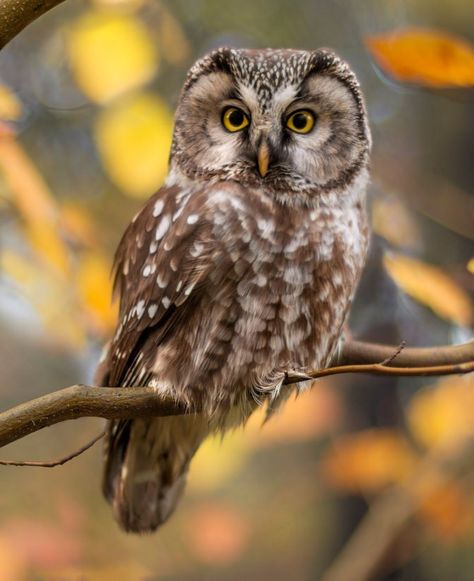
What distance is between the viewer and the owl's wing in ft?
7.56

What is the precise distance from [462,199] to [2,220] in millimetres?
2211

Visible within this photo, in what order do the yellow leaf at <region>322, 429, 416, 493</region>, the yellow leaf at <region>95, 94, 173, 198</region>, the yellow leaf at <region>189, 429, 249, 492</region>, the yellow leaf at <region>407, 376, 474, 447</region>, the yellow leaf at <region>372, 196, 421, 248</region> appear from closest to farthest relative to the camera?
1. the yellow leaf at <region>372, 196, 421, 248</region>
2. the yellow leaf at <region>95, 94, 173, 198</region>
3. the yellow leaf at <region>407, 376, 474, 447</region>
4. the yellow leaf at <region>322, 429, 416, 493</region>
5. the yellow leaf at <region>189, 429, 249, 492</region>

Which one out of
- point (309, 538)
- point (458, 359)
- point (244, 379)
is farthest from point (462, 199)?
point (309, 538)

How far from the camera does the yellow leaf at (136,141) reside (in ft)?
11.5

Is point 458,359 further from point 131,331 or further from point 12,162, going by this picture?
point 12,162

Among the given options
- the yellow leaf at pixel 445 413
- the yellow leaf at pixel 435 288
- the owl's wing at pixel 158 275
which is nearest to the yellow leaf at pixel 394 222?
the yellow leaf at pixel 435 288

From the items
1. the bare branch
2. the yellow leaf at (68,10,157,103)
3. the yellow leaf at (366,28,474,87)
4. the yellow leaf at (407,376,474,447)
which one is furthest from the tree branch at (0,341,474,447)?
the yellow leaf at (407,376,474,447)

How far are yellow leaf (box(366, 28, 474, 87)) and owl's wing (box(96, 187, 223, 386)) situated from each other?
688 millimetres

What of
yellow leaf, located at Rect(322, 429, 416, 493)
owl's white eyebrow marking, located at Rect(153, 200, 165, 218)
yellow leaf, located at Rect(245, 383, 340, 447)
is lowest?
yellow leaf, located at Rect(322, 429, 416, 493)

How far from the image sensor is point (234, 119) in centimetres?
245

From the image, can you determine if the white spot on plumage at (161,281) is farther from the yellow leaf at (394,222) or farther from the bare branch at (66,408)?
the yellow leaf at (394,222)

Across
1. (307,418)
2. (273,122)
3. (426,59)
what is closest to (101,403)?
(273,122)

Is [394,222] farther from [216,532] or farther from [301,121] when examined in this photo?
[216,532]

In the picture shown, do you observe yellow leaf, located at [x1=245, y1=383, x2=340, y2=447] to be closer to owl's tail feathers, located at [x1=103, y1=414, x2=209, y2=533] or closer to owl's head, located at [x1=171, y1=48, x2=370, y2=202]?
owl's tail feathers, located at [x1=103, y1=414, x2=209, y2=533]
